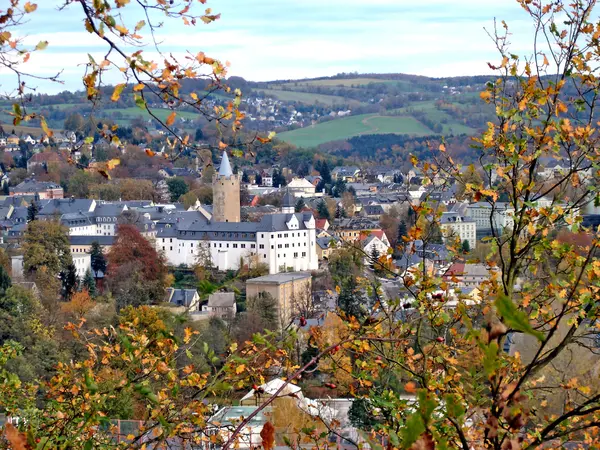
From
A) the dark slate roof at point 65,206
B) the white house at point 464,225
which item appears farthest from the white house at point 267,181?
the dark slate roof at point 65,206

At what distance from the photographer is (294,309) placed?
88.7ft

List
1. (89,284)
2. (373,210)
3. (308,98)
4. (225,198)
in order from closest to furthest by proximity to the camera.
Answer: (89,284) < (225,198) < (373,210) < (308,98)

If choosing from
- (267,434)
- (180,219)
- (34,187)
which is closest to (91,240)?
(180,219)

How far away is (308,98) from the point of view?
125 meters

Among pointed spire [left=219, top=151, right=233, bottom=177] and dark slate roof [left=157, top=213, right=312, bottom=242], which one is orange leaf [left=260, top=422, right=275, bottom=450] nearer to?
dark slate roof [left=157, top=213, right=312, bottom=242]

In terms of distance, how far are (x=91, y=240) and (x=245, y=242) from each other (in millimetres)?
6318

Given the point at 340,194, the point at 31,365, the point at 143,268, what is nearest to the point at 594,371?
the point at 31,365

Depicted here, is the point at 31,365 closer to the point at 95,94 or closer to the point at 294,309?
the point at 294,309

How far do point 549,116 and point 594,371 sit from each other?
40.9 ft

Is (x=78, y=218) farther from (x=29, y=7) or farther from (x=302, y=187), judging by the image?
(x=29, y=7)

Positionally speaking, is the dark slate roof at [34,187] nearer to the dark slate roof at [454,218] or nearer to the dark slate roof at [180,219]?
the dark slate roof at [180,219]

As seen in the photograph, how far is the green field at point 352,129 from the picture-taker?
9331 centimetres

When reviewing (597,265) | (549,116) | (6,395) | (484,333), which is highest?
(549,116)

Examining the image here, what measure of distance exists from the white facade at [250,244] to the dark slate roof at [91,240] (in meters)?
1.99
